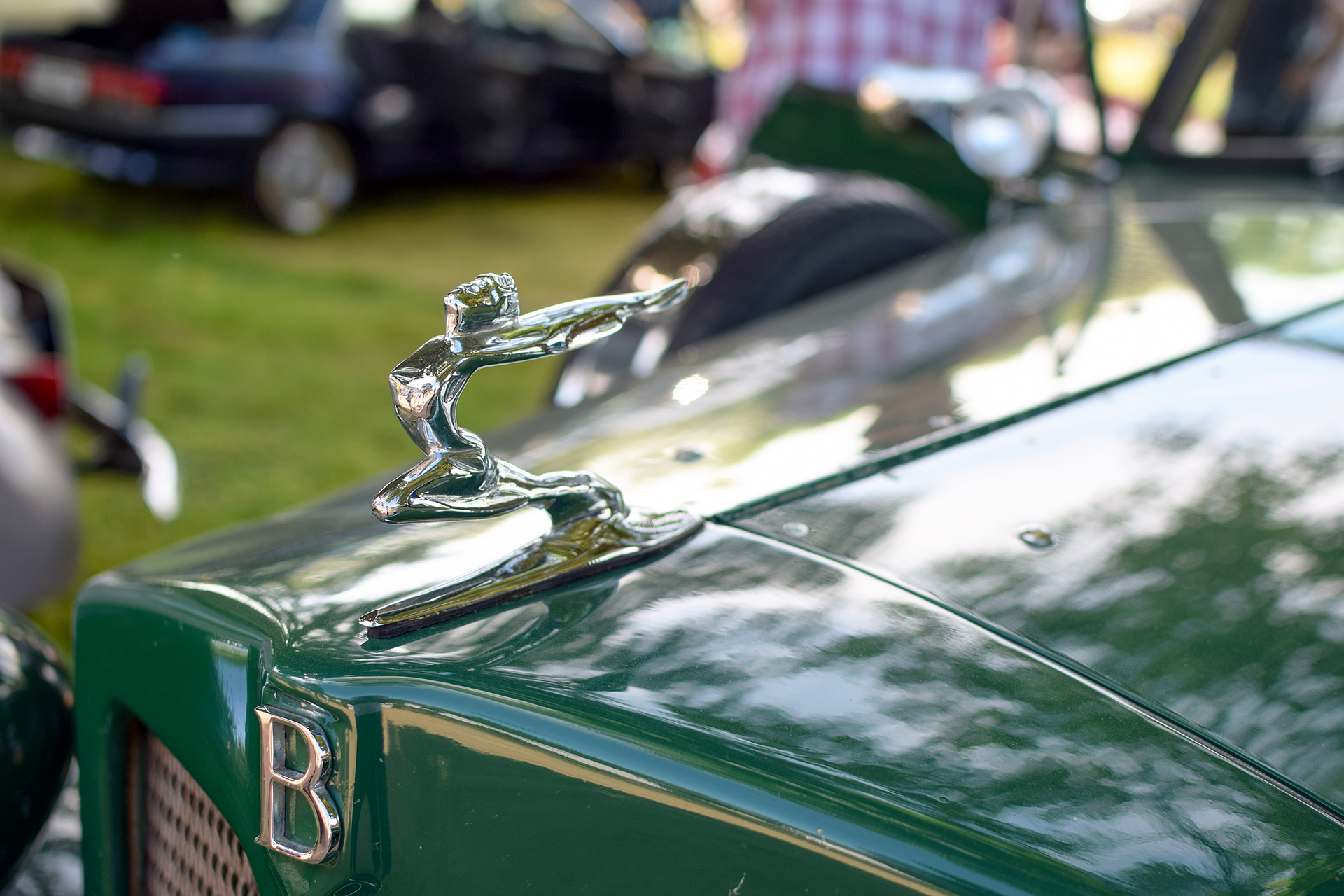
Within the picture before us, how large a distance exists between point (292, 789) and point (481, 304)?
16.8 inches

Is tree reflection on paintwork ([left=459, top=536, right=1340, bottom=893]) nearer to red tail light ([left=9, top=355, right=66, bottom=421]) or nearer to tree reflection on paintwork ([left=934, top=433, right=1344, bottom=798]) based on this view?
tree reflection on paintwork ([left=934, top=433, right=1344, bottom=798])

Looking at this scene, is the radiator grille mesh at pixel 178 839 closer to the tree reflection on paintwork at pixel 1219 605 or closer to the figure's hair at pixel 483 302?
the figure's hair at pixel 483 302

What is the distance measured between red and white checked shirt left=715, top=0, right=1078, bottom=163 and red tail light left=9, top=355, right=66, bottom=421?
215cm

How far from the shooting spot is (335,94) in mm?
7273

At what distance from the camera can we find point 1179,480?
1.24 metres

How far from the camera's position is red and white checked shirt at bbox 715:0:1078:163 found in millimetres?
3996

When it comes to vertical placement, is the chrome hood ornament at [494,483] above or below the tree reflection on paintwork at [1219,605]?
below

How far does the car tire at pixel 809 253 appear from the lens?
2.12 meters

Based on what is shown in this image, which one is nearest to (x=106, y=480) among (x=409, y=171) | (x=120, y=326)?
(x=120, y=326)

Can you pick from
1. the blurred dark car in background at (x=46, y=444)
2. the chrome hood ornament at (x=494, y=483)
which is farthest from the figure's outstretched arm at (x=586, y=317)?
the blurred dark car in background at (x=46, y=444)

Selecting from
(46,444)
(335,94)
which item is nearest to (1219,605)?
(46,444)

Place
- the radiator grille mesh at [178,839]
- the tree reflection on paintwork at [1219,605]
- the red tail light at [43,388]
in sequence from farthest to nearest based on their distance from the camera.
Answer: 1. the red tail light at [43,388]
2. the radiator grille mesh at [178,839]
3. the tree reflection on paintwork at [1219,605]

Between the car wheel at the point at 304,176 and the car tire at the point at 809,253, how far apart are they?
5.55 m

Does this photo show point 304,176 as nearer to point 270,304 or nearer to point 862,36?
point 270,304
